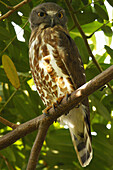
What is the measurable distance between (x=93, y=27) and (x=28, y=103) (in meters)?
0.97

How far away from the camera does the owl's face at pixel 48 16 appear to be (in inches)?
113

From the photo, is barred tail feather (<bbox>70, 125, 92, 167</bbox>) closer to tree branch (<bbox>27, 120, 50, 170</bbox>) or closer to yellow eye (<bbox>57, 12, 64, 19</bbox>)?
tree branch (<bbox>27, 120, 50, 170</bbox>)

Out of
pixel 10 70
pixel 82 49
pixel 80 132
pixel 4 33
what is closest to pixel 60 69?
pixel 82 49

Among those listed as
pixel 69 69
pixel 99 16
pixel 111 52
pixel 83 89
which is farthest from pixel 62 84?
pixel 83 89

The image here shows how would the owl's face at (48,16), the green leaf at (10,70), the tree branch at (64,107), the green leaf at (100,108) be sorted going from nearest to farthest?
the tree branch at (64,107) → the green leaf at (10,70) → the green leaf at (100,108) → the owl's face at (48,16)

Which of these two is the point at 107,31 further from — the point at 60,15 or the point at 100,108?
the point at 100,108

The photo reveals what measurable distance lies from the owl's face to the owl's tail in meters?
0.89

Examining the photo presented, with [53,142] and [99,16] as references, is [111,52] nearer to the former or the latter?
[99,16]

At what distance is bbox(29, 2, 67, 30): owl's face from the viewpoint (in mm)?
2877

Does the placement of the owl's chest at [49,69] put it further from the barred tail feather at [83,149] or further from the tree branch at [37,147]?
the tree branch at [37,147]

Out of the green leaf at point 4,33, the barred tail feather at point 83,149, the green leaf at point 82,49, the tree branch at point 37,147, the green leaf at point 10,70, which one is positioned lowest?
the barred tail feather at point 83,149

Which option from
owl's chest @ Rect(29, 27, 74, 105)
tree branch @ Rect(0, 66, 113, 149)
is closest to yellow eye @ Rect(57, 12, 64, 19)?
owl's chest @ Rect(29, 27, 74, 105)

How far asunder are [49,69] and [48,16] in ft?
2.84

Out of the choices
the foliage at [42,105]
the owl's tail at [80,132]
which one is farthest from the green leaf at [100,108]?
the owl's tail at [80,132]
